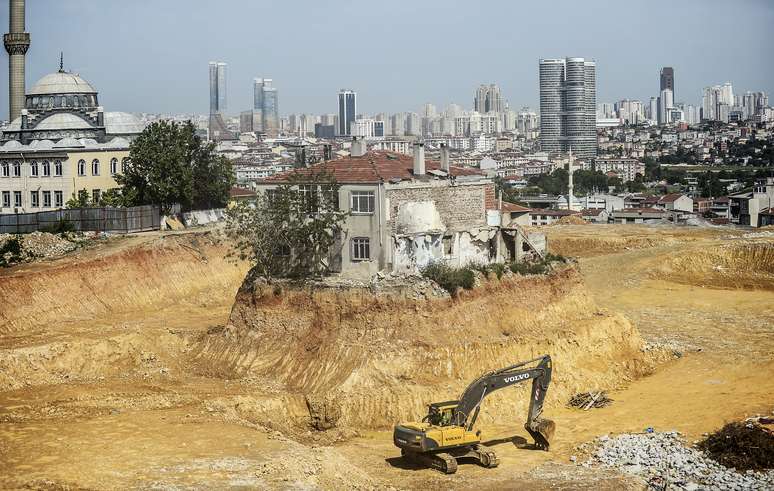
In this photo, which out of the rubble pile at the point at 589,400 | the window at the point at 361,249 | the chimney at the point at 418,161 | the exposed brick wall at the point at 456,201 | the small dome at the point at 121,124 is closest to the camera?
the rubble pile at the point at 589,400

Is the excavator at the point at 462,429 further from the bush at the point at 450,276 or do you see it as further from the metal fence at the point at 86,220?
the metal fence at the point at 86,220

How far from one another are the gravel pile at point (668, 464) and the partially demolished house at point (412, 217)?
41.3ft

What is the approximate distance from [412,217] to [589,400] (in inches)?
418

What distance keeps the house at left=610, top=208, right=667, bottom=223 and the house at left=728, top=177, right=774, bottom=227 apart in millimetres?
7655

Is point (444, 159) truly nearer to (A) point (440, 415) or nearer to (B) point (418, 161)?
(B) point (418, 161)

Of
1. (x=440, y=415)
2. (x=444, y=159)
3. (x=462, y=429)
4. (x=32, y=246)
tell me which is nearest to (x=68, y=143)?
(x=32, y=246)

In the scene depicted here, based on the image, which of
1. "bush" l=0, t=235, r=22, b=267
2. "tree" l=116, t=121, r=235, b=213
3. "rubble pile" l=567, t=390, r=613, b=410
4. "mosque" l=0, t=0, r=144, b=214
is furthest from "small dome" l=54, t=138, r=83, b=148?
"rubble pile" l=567, t=390, r=613, b=410

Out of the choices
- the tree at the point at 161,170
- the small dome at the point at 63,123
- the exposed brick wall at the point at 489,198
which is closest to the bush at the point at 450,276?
the exposed brick wall at the point at 489,198

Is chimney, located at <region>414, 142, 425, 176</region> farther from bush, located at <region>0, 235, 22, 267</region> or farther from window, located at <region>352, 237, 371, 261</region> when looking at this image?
bush, located at <region>0, 235, 22, 267</region>

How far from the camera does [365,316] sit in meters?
43.2

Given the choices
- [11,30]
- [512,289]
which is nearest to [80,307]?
[512,289]

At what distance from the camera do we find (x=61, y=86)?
86625 mm

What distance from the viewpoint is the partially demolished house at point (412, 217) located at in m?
46.1

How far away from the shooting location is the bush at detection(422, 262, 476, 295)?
43.7m
